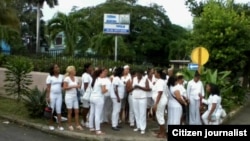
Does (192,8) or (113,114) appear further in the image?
(192,8)

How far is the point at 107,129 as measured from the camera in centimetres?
1243

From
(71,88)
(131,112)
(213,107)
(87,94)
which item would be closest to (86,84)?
(87,94)

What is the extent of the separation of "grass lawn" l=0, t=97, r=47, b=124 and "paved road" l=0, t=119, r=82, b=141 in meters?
0.64

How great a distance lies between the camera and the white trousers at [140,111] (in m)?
11.9

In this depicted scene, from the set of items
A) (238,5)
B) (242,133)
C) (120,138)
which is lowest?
(120,138)

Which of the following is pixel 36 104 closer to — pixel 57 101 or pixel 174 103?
pixel 57 101

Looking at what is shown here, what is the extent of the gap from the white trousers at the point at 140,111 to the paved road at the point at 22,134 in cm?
190

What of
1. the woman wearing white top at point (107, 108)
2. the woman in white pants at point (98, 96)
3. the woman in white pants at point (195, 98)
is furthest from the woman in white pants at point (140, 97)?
the woman in white pants at point (195, 98)

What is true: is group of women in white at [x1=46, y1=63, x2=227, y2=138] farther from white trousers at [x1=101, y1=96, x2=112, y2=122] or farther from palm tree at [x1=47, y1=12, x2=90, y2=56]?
palm tree at [x1=47, y1=12, x2=90, y2=56]

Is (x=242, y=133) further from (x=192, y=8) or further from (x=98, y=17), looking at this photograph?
(x=98, y=17)

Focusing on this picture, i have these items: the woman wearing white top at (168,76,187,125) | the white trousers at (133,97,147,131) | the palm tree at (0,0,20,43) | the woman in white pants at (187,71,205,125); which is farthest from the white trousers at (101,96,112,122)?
the palm tree at (0,0,20,43)

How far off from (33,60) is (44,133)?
7529mm

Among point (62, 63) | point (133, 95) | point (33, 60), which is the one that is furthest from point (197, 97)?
point (33, 60)

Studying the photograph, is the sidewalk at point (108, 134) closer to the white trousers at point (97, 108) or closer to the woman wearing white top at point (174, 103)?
the white trousers at point (97, 108)
